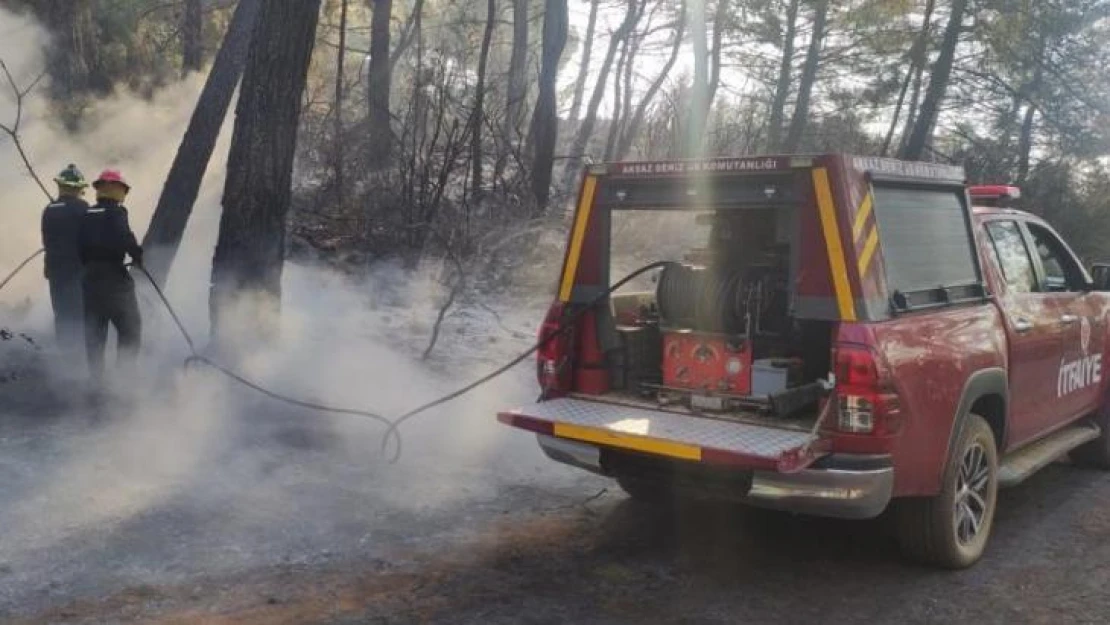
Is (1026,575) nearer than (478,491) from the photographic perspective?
Yes

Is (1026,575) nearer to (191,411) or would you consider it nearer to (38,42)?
(191,411)

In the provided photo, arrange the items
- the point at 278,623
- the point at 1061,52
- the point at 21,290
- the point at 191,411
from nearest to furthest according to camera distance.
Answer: the point at 278,623, the point at 191,411, the point at 21,290, the point at 1061,52

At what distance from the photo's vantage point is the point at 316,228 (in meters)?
14.3

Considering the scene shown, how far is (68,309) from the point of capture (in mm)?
8898

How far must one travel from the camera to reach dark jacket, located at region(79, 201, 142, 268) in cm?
759

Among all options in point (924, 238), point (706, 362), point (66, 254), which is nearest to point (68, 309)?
point (66, 254)

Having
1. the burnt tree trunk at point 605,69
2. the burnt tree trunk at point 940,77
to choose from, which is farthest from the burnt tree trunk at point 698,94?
the burnt tree trunk at point 940,77

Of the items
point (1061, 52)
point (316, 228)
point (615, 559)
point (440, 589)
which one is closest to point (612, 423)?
point (615, 559)

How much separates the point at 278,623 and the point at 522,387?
4886 millimetres

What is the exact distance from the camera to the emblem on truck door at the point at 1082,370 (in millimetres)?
6156

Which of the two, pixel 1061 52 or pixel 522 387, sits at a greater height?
pixel 1061 52

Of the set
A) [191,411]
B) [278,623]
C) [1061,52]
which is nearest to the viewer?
[278,623]

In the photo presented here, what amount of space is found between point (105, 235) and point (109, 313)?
65 centimetres

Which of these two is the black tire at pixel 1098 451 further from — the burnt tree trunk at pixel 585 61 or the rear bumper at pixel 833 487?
the burnt tree trunk at pixel 585 61
